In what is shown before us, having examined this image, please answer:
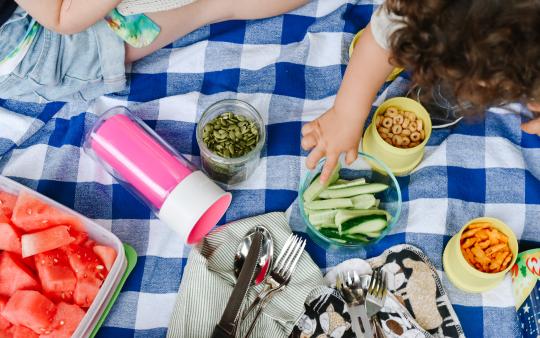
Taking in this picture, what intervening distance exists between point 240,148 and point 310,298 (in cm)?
27

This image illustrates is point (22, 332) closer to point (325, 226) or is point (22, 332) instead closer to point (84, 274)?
point (84, 274)

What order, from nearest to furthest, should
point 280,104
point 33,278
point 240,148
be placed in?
point 33,278, point 240,148, point 280,104

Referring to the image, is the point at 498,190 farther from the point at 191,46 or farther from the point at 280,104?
the point at 191,46

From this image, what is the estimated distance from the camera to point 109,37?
1.06 m

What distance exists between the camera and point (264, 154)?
1084mm

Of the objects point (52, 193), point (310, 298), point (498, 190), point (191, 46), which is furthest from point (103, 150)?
point (498, 190)

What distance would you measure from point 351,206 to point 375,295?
0.14 meters

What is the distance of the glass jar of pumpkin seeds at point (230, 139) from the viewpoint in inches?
39.0

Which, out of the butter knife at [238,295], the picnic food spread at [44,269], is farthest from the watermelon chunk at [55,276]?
the butter knife at [238,295]

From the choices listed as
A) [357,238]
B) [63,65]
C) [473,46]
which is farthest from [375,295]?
[63,65]

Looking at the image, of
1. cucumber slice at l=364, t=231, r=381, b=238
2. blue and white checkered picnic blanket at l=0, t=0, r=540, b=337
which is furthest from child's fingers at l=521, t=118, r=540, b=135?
cucumber slice at l=364, t=231, r=381, b=238

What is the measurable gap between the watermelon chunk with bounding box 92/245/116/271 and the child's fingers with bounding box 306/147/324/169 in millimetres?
333

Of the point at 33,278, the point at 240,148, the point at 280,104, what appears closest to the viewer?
the point at 33,278

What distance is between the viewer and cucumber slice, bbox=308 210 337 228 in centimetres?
97
